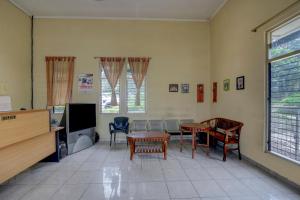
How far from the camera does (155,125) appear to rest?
5988mm

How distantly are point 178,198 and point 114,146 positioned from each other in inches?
125

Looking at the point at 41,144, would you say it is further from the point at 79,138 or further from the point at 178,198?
the point at 178,198

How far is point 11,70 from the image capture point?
505 centimetres

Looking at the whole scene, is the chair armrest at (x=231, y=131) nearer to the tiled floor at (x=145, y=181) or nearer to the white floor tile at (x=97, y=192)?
the tiled floor at (x=145, y=181)

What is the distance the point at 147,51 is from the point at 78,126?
3037 mm

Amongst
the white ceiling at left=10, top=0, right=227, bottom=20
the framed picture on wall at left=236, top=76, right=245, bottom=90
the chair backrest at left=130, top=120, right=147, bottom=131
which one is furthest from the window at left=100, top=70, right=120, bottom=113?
the framed picture on wall at left=236, top=76, right=245, bottom=90

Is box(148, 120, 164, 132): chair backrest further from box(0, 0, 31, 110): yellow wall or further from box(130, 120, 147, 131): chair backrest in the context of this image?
box(0, 0, 31, 110): yellow wall

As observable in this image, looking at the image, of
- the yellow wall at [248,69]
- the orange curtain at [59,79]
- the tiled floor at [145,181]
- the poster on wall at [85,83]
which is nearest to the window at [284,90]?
the yellow wall at [248,69]

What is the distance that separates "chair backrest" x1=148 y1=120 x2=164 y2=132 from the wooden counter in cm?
285

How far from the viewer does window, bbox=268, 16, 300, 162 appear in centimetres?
290

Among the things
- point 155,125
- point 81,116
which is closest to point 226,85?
point 155,125

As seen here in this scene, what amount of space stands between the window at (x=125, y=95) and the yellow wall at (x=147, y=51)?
0.16 m

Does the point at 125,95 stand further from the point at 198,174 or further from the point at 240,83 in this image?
the point at 198,174

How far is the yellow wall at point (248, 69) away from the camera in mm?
3406
